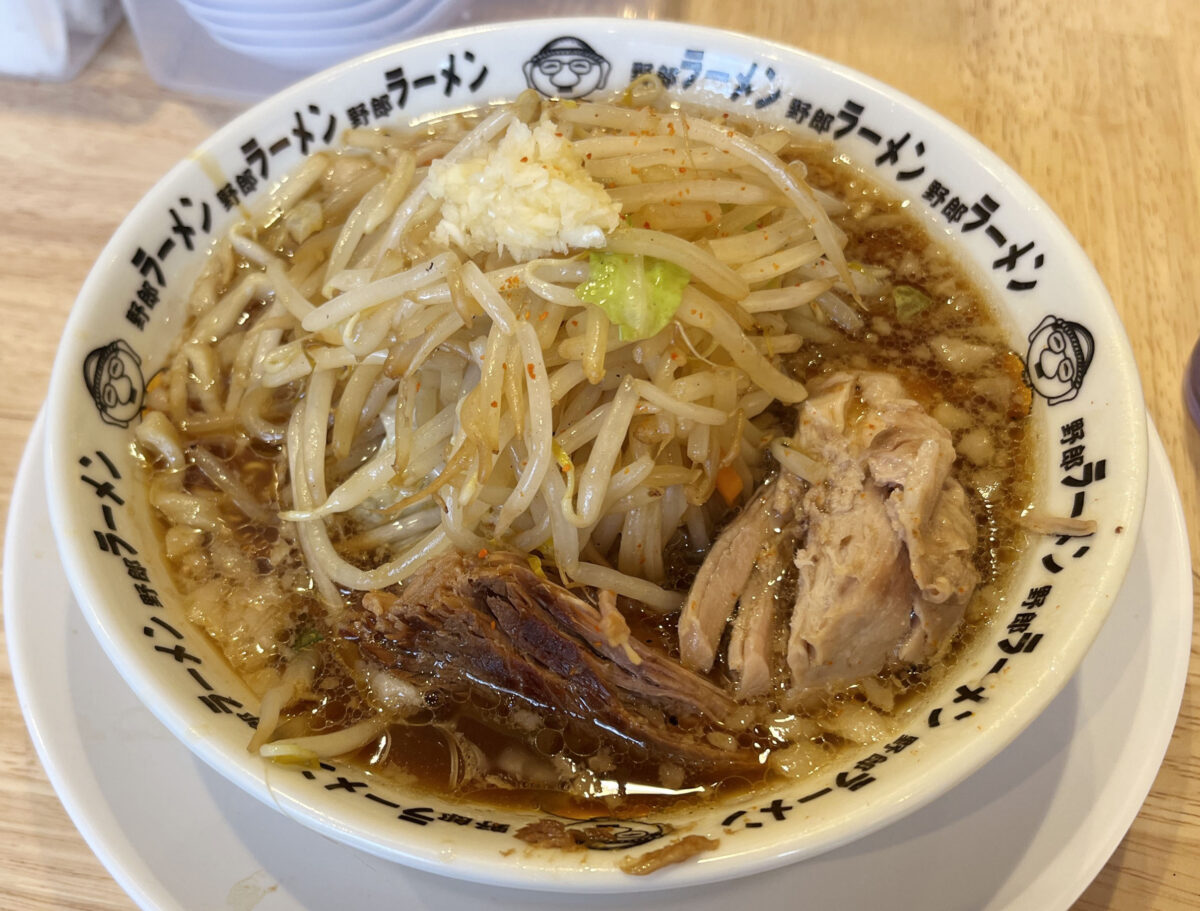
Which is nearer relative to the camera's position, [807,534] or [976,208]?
[807,534]

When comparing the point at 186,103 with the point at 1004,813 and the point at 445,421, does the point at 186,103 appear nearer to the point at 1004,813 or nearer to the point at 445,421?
the point at 445,421

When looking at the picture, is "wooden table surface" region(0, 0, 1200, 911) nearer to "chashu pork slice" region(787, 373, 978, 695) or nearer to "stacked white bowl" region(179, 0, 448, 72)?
"stacked white bowl" region(179, 0, 448, 72)

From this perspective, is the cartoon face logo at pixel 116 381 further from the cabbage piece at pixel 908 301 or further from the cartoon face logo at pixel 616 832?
the cabbage piece at pixel 908 301

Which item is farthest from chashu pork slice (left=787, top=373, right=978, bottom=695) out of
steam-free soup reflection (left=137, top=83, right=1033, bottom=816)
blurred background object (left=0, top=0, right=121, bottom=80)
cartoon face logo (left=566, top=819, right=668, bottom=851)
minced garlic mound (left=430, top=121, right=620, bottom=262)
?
blurred background object (left=0, top=0, right=121, bottom=80)

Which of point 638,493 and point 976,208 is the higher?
point 976,208

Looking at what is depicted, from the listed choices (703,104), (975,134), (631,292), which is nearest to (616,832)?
(631,292)

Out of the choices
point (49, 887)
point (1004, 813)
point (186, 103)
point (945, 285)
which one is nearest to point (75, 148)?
point (186, 103)

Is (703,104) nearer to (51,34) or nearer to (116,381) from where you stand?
(116,381)
